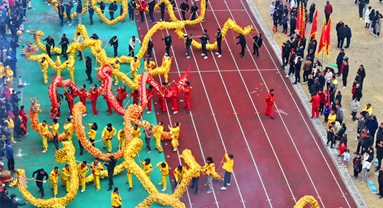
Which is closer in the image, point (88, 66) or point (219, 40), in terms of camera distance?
point (88, 66)

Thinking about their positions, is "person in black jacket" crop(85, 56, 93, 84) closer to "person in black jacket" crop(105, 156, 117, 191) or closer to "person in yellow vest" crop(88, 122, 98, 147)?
"person in yellow vest" crop(88, 122, 98, 147)

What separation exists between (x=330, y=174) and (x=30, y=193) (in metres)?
12.8

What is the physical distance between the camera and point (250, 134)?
32.2 m

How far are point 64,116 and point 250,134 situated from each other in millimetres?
8955

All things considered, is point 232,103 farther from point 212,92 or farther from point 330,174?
point 330,174

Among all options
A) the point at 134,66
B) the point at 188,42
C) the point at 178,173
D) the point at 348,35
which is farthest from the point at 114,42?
the point at 348,35

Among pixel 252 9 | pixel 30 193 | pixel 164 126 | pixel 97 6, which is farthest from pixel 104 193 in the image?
pixel 252 9

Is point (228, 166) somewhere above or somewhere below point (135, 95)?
below

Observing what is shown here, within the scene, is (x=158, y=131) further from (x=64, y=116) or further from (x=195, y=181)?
(x=64, y=116)

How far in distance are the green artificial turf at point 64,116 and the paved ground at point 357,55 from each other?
28.3 ft

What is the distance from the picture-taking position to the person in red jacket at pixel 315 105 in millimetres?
32469

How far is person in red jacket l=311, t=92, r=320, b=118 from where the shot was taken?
3247 cm

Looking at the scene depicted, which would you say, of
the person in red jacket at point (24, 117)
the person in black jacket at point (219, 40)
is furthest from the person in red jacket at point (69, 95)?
the person in black jacket at point (219, 40)

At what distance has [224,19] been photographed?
43.4 metres
